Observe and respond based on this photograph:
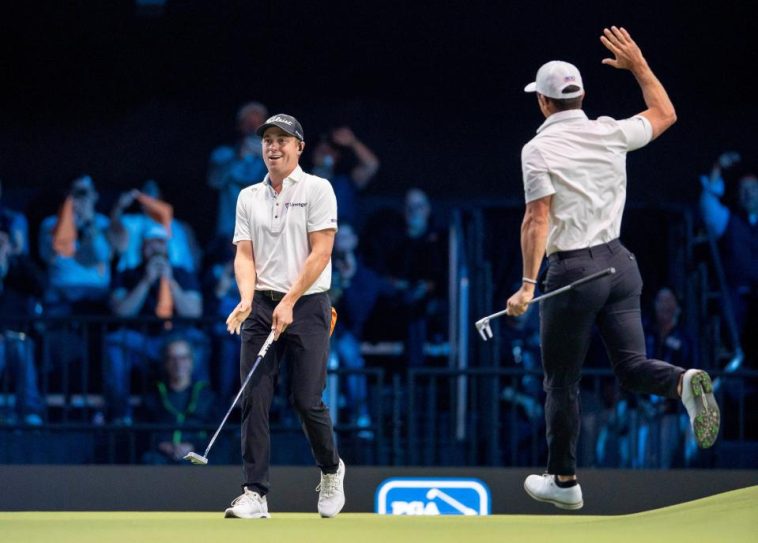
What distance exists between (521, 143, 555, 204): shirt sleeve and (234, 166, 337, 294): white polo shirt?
930 mm

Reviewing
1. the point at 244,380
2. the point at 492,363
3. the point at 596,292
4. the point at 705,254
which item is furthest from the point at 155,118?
the point at 596,292

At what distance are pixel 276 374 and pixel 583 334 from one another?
4.47 ft

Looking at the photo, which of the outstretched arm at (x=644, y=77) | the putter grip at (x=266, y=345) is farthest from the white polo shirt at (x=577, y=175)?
the putter grip at (x=266, y=345)

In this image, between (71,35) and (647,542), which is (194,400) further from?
(647,542)

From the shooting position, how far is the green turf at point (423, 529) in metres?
5.16

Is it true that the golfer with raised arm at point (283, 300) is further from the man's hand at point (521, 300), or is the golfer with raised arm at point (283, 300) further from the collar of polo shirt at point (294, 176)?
the man's hand at point (521, 300)

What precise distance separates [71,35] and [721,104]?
4926 mm

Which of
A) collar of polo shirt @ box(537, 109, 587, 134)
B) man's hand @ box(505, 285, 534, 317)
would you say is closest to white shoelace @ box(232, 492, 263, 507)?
man's hand @ box(505, 285, 534, 317)

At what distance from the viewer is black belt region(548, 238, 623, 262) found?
603cm

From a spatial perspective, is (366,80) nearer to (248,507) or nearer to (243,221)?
(243,221)

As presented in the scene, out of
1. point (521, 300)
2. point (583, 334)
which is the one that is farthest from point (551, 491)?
point (521, 300)

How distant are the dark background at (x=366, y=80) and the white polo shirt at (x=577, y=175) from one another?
492 cm

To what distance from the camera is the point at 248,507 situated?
6.29 meters

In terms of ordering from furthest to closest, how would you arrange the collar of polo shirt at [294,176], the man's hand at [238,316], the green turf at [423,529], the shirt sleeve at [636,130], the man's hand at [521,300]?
the collar of polo shirt at [294,176], the man's hand at [238,316], the shirt sleeve at [636,130], the man's hand at [521,300], the green turf at [423,529]
